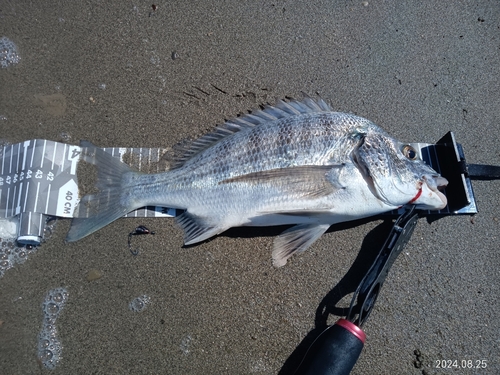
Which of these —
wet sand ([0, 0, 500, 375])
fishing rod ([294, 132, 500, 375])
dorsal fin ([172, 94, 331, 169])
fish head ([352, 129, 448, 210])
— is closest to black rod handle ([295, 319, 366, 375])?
fishing rod ([294, 132, 500, 375])

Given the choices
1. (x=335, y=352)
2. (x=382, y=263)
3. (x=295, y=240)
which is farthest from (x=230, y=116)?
(x=335, y=352)

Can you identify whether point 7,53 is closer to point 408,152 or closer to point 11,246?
point 11,246

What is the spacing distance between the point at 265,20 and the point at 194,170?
1.62 metres

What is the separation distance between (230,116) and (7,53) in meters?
2.01

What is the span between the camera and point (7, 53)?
8.93ft

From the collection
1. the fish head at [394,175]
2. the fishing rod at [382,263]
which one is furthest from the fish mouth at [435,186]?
the fishing rod at [382,263]

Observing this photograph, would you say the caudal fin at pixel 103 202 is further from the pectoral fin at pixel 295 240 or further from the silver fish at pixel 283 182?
the pectoral fin at pixel 295 240

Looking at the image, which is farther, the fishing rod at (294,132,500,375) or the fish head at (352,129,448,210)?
the fish head at (352,129,448,210)

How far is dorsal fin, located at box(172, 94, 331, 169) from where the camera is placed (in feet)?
8.06

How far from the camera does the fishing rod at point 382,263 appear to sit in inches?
77.3

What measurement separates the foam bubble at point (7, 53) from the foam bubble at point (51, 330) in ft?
6.48

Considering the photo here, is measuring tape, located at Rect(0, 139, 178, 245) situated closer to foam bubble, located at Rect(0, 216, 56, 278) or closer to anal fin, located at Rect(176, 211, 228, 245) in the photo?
foam bubble, located at Rect(0, 216, 56, 278)

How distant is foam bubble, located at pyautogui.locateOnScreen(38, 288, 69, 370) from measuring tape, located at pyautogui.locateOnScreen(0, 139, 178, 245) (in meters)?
0.43

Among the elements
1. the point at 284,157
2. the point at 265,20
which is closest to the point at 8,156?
the point at 284,157
